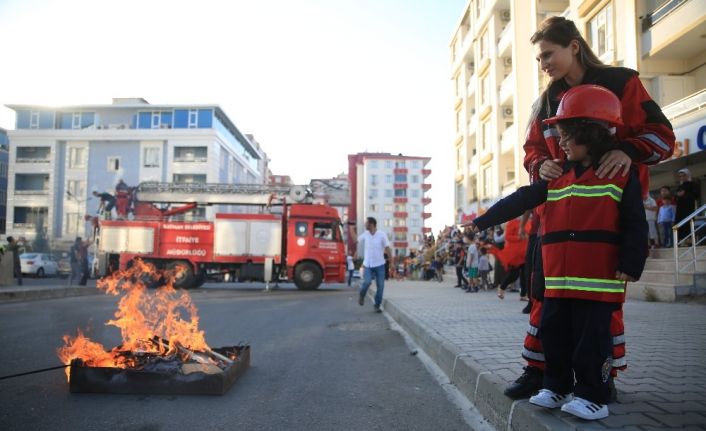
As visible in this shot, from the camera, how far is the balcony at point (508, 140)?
24.2 m

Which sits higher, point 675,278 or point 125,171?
point 125,171

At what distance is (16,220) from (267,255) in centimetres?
4048

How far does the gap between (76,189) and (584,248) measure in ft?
170

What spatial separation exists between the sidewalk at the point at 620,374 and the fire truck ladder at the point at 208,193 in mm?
13411

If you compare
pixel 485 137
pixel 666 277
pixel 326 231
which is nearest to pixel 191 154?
pixel 485 137

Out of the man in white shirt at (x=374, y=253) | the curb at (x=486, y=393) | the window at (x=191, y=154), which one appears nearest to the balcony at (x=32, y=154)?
the window at (x=191, y=154)

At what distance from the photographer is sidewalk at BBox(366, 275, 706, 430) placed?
2387 mm

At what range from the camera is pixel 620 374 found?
11.0 feet

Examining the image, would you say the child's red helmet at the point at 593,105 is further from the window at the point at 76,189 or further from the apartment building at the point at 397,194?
the apartment building at the point at 397,194

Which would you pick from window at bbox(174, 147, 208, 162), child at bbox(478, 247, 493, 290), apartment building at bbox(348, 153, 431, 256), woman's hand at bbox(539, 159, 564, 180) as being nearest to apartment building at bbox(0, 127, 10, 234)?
window at bbox(174, 147, 208, 162)

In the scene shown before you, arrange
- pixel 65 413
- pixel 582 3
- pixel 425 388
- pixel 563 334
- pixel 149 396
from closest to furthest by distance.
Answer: pixel 563 334 < pixel 65 413 < pixel 149 396 < pixel 425 388 < pixel 582 3

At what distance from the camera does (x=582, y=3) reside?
17656mm

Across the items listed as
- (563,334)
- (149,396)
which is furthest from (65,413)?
(563,334)

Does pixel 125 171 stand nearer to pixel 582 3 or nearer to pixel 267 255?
pixel 267 255
